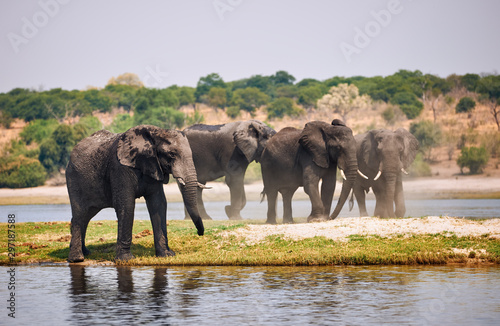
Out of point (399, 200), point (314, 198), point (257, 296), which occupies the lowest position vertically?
point (257, 296)

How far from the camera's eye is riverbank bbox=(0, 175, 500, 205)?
2121 inches

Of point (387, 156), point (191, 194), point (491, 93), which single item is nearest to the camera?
point (191, 194)

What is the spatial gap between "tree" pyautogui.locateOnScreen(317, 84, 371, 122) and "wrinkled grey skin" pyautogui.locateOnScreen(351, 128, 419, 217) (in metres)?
68.2

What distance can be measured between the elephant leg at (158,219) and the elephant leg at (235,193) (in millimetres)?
10474

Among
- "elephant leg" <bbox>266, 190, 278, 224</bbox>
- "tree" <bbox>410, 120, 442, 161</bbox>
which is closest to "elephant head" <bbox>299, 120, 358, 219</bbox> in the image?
"elephant leg" <bbox>266, 190, 278, 224</bbox>

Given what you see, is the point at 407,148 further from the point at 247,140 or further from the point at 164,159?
the point at 164,159

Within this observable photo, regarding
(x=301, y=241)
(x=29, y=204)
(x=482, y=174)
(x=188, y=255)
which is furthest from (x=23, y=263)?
(x=482, y=174)

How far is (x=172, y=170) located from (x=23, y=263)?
17.0 ft

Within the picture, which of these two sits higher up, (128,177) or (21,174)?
(21,174)

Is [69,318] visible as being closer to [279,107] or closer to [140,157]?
[140,157]

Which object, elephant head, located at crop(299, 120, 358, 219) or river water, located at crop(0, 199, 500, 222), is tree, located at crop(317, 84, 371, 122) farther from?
elephant head, located at crop(299, 120, 358, 219)

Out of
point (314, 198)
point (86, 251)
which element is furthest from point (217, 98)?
point (86, 251)

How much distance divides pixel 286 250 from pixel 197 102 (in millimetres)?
97983

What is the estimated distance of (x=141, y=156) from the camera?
18.3 meters
